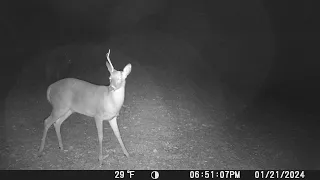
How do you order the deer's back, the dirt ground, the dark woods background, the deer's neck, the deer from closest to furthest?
the deer's neck, the deer, the deer's back, the dirt ground, the dark woods background

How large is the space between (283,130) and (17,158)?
234 inches

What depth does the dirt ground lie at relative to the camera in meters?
5.35

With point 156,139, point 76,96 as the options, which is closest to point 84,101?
point 76,96

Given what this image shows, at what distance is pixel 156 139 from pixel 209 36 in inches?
570

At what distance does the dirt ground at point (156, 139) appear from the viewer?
211 inches

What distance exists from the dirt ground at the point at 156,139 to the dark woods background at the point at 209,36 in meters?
1.72

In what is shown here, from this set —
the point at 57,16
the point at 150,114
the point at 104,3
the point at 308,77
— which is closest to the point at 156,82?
the point at 150,114

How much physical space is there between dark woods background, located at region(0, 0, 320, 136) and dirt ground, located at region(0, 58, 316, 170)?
1.72 meters

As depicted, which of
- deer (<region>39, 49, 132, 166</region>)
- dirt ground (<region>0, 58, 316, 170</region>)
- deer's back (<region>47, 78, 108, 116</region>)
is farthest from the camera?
dirt ground (<region>0, 58, 316, 170</region>)

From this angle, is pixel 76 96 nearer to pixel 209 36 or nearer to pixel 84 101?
pixel 84 101
